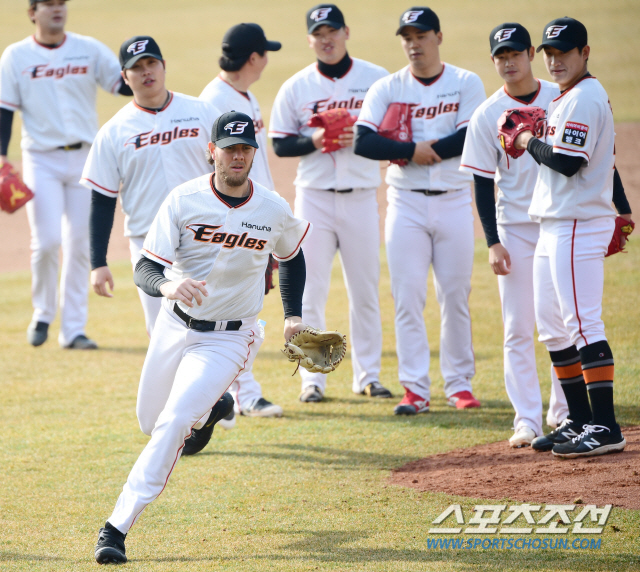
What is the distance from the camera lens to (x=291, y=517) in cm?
431

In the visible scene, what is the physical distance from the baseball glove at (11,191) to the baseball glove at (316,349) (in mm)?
4406

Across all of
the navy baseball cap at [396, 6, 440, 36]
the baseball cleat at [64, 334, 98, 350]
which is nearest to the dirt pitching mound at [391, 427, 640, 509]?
the navy baseball cap at [396, 6, 440, 36]

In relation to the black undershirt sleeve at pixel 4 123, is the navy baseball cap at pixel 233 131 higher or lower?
higher

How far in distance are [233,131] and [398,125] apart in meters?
2.34

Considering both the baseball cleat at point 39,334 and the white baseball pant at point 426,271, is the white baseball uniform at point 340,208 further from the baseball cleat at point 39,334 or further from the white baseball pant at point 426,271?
the baseball cleat at point 39,334

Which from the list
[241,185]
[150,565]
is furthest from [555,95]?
[150,565]

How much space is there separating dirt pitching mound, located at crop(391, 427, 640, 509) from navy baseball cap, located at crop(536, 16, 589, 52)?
7.32ft

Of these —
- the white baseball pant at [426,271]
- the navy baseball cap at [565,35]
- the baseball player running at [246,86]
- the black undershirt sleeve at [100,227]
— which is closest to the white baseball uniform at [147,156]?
the black undershirt sleeve at [100,227]

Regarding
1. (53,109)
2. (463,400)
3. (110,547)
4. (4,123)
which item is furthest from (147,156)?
(4,123)

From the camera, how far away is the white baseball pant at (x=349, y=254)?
6.64m

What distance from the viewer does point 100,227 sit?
5.36 m

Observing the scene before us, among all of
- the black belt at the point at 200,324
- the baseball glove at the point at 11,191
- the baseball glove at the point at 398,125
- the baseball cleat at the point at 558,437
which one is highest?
the baseball glove at the point at 398,125

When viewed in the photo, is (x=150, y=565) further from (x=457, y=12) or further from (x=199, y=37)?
(x=457, y=12)

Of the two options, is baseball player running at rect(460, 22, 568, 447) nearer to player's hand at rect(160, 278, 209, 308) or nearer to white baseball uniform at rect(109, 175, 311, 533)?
white baseball uniform at rect(109, 175, 311, 533)
